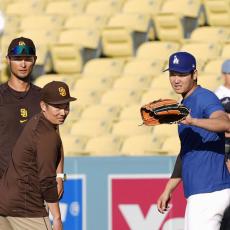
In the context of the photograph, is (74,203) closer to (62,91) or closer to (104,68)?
(62,91)

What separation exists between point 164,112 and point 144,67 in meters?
6.46

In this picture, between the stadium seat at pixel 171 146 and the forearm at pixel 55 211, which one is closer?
the forearm at pixel 55 211

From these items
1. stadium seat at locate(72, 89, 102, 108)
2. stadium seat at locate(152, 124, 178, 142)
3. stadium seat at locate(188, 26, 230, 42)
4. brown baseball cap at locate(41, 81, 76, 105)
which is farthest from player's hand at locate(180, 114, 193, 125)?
stadium seat at locate(188, 26, 230, 42)

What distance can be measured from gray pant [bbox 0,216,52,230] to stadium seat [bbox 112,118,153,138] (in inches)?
195

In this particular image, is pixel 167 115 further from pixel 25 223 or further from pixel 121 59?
pixel 121 59

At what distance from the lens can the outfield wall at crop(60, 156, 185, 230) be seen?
8680 mm

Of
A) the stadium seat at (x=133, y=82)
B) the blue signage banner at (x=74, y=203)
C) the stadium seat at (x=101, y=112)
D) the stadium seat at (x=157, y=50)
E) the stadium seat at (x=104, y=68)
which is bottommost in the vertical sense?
the blue signage banner at (x=74, y=203)

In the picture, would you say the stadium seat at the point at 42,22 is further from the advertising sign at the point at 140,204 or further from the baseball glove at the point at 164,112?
the baseball glove at the point at 164,112

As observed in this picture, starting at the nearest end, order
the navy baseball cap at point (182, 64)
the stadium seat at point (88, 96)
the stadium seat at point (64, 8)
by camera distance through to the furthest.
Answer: the navy baseball cap at point (182, 64) < the stadium seat at point (88, 96) < the stadium seat at point (64, 8)

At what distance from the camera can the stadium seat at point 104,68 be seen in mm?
12648

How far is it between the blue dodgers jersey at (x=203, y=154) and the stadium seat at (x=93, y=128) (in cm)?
493

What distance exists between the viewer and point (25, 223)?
5930 millimetres

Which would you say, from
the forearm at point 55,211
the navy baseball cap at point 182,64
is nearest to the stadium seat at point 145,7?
the navy baseball cap at point 182,64

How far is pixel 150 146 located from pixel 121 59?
2997 mm
